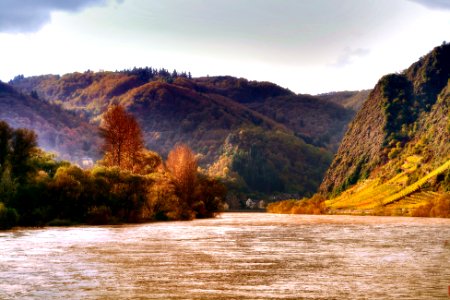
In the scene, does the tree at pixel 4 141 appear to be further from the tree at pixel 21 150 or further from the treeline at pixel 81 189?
the tree at pixel 21 150

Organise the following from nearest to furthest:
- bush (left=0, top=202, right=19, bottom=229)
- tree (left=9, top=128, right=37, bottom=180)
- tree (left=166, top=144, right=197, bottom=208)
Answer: bush (left=0, top=202, right=19, bottom=229) < tree (left=9, top=128, right=37, bottom=180) < tree (left=166, top=144, right=197, bottom=208)

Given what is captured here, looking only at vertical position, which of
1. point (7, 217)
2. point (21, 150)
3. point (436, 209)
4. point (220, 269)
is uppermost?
point (21, 150)

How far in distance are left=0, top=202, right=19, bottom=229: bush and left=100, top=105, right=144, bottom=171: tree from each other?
4373 centimetres

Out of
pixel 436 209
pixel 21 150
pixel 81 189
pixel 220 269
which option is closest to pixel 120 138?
pixel 21 150

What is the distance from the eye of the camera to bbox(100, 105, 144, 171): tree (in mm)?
128375

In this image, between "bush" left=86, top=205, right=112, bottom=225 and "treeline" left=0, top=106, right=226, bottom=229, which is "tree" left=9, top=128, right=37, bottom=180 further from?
"bush" left=86, top=205, right=112, bottom=225

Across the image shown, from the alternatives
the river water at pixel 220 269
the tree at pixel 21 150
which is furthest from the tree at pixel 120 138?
the river water at pixel 220 269

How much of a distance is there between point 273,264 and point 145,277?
10.4 meters

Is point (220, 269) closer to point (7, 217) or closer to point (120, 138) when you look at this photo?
point (7, 217)

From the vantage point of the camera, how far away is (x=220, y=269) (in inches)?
1561

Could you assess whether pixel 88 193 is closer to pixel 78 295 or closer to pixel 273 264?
pixel 273 264

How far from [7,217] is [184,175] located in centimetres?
5496

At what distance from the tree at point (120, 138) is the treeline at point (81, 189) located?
0.20 metres

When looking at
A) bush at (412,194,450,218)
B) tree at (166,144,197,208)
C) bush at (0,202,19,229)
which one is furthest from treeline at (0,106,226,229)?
bush at (412,194,450,218)
